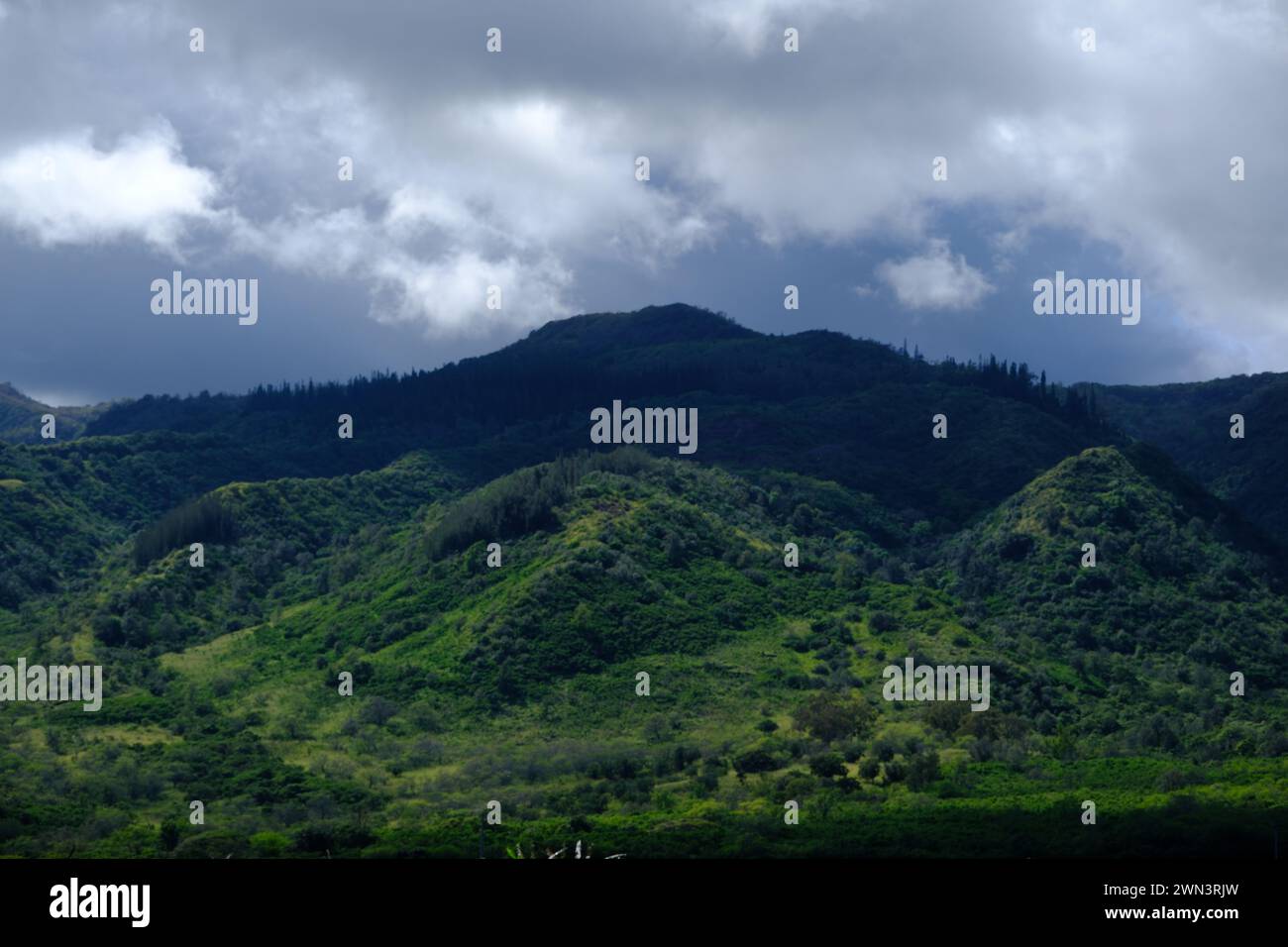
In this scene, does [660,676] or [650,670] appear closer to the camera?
[660,676]

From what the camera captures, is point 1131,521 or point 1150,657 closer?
point 1150,657

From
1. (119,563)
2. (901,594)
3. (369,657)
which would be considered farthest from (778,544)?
(119,563)

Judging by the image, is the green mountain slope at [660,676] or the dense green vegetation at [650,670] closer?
the dense green vegetation at [650,670]

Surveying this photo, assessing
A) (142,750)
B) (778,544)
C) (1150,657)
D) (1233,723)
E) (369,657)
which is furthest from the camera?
(778,544)

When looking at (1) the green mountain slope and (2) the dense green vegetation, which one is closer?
(2) the dense green vegetation

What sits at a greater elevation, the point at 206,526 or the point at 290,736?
the point at 206,526

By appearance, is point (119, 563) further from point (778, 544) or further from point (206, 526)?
point (778, 544)

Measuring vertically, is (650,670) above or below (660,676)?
above

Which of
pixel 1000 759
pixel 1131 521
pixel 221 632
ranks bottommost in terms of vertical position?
pixel 1000 759
